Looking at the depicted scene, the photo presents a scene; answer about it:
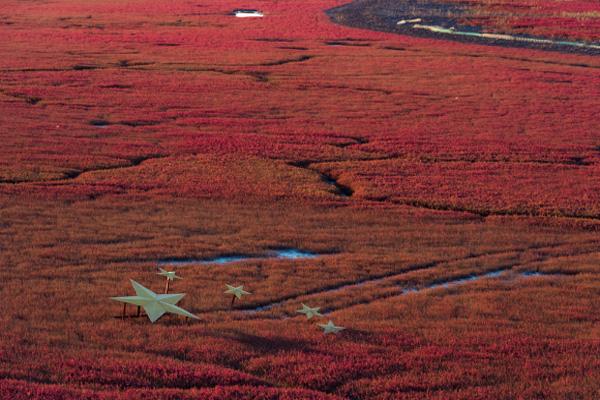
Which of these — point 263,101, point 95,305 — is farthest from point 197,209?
point 263,101

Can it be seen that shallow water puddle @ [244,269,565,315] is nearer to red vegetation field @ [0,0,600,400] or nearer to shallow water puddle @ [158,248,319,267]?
red vegetation field @ [0,0,600,400]

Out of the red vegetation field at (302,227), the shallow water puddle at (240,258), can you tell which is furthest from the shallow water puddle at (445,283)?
the shallow water puddle at (240,258)

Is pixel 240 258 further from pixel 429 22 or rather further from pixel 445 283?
pixel 429 22

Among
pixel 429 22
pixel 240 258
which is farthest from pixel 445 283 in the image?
pixel 429 22

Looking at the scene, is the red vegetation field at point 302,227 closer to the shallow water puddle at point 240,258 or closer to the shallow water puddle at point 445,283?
the shallow water puddle at point 445,283

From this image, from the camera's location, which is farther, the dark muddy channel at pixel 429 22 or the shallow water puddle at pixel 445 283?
the dark muddy channel at pixel 429 22

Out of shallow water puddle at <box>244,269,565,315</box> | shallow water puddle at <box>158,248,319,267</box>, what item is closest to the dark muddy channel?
shallow water puddle at <box>244,269,565,315</box>

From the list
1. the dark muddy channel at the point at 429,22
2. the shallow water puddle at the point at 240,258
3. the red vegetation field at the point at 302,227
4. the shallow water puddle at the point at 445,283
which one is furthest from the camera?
the dark muddy channel at the point at 429,22
